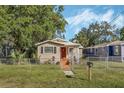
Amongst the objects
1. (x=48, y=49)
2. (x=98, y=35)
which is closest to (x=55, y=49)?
(x=48, y=49)

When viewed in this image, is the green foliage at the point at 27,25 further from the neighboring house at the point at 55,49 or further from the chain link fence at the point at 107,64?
the chain link fence at the point at 107,64

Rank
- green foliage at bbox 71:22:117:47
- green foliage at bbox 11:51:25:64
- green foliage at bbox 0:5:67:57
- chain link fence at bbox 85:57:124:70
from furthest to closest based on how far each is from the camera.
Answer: green foliage at bbox 71:22:117:47 → green foliage at bbox 0:5:67:57 → green foliage at bbox 11:51:25:64 → chain link fence at bbox 85:57:124:70


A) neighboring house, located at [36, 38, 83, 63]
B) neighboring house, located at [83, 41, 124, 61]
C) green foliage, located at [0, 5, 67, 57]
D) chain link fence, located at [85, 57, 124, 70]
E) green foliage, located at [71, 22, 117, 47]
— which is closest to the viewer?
chain link fence, located at [85, 57, 124, 70]

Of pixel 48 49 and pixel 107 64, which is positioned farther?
pixel 48 49

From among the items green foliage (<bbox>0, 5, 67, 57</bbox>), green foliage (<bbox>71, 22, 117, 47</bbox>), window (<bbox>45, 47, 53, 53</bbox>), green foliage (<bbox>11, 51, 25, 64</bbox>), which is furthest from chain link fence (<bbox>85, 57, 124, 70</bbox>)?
green foliage (<bbox>71, 22, 117, 47</bbox>)

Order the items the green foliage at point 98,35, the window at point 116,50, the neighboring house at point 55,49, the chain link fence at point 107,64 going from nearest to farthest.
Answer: the chain link fence at point 107,64
the neighboring house at point 55,49
the window at point 116,50
the green foliage at point 98,35

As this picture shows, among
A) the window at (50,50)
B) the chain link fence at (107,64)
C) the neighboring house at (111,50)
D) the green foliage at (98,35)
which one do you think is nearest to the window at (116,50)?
the neighboring house at (111,50)

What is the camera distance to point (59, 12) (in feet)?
115

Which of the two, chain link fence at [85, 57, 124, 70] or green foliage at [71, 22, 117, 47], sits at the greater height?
green foliage at [71, 22, 117, 47]

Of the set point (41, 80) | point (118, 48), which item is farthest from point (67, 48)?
point (41, 80)

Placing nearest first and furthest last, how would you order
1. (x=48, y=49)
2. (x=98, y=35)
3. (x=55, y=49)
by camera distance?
(x=55, y=49) → (x=48, y=49) → (x=98, y=35)

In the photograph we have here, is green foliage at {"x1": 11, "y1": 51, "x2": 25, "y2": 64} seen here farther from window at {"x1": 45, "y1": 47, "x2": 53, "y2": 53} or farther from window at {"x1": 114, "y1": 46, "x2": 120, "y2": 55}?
window at {"x1": 114, "y1": 46, "x2": 120, "y2": 55}

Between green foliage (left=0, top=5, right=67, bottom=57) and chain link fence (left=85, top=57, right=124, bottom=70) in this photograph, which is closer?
chain link fence (left=85, top=57, right=124, bottom=70)

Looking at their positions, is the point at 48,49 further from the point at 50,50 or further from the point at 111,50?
the point at 111,50
